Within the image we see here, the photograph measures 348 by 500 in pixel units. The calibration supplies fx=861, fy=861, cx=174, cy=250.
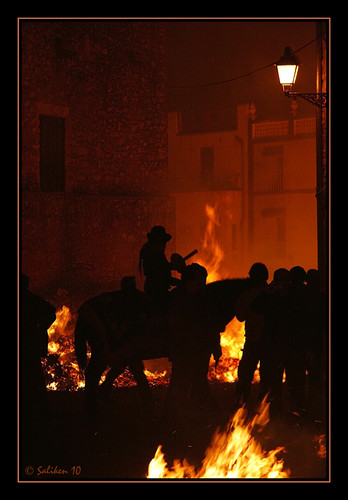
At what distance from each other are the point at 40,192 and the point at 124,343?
10491 mm

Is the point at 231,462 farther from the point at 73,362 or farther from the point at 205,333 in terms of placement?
the point at 73,362

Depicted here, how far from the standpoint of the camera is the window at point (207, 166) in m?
44.2

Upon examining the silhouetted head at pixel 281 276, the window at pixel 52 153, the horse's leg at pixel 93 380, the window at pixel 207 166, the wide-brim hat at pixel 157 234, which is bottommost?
the horse's leg at pixel 93 380

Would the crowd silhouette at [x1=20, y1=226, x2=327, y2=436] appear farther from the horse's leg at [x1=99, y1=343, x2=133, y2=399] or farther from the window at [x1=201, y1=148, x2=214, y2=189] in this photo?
the window at [x1=201, y1=148, x2=214, y2=189]

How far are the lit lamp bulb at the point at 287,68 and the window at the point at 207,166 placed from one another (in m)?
31.4

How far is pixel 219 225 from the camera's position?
4209 cm

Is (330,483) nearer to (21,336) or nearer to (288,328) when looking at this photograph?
(288,328)

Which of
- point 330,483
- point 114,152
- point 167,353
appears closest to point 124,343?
point 167,353

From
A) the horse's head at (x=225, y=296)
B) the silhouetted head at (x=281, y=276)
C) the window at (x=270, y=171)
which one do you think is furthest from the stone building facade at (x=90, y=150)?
the window at (x=270, y=171)

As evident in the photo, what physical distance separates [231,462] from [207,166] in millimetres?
Answer: 36902

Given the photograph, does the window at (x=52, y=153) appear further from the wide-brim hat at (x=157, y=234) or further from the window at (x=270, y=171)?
the window at (x=270, y=171)

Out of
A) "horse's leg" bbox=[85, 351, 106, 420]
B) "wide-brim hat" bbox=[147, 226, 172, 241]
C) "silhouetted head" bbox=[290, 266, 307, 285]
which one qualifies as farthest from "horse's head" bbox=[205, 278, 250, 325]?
"horse's leg" bbox=[85, 351, 106, 420]

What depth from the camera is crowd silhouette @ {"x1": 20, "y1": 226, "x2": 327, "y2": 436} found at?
31.7 ft

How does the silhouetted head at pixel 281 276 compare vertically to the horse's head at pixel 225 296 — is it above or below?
above
